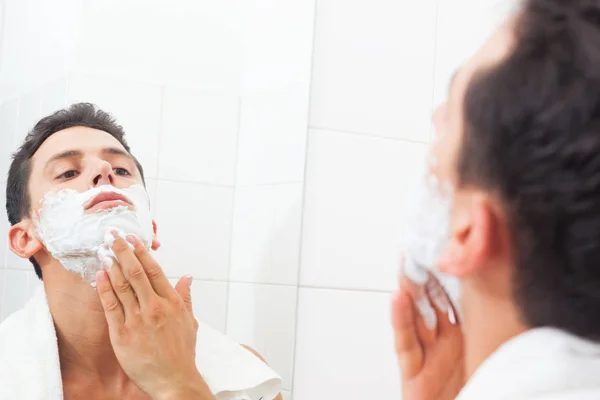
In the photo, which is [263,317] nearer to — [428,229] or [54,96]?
[54,96]

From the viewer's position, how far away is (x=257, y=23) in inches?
52.9

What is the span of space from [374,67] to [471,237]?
91 centimetres

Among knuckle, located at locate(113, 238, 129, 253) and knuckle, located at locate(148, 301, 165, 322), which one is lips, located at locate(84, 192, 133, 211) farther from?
knuckle, located at locate(148, 301, 165, 322)

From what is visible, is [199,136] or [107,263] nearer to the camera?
Answer: [107,263]

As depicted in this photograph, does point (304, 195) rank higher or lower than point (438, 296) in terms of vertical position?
higher

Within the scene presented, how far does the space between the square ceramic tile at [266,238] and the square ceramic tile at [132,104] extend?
0.19m

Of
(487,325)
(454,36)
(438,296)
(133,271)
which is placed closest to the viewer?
(487,325)

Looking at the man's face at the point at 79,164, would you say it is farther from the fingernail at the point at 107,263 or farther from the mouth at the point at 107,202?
the fingernail at the point at 107,263

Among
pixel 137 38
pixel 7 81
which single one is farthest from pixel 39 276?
pixel 137 38

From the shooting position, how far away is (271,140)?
1.35m

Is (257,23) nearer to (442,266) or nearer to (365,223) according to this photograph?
(365,223)

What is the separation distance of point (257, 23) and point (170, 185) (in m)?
0.36

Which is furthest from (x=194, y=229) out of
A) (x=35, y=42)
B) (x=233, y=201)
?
(x=35, y=42)

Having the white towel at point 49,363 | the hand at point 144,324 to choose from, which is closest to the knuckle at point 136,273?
the hand at point 144,324
